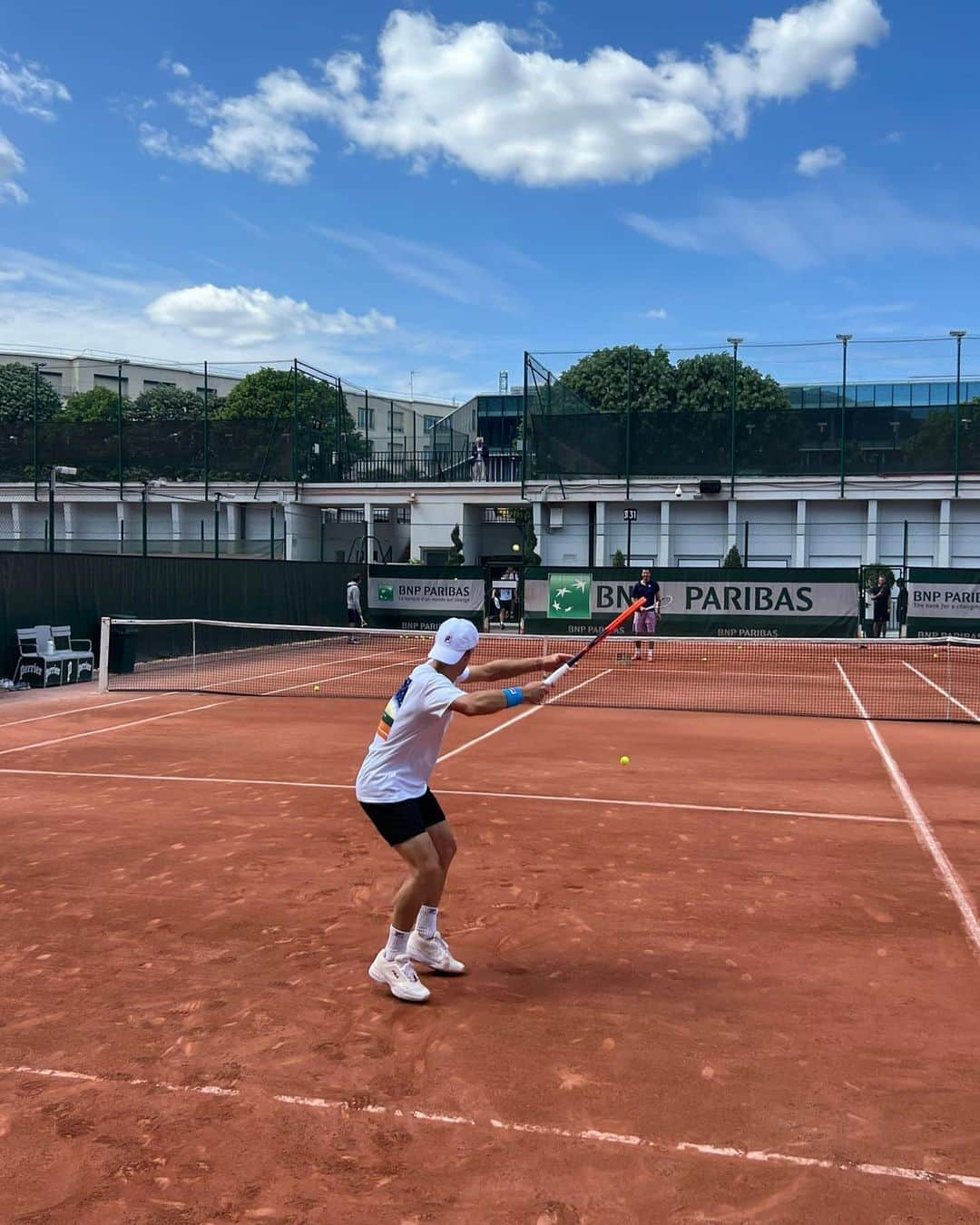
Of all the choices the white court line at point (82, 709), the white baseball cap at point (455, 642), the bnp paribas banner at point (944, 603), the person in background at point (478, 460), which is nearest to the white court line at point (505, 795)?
the white court line at point (82, 709)

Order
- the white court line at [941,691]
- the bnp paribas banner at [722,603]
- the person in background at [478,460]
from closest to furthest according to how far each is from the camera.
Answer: the white court line at [941,691], the bnp paribas banner at [722,603], the person in background at [478,460]

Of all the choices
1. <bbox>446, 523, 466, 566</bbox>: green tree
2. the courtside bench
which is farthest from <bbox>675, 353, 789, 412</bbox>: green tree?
the courtside bench

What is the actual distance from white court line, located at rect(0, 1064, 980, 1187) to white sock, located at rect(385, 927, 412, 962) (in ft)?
3.53

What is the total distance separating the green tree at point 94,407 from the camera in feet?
204

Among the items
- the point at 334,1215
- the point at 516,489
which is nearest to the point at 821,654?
the point at 516,489

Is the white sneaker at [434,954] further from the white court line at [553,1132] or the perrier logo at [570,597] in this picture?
the perrier logo at [570,597]

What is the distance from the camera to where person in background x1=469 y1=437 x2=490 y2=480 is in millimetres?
42500

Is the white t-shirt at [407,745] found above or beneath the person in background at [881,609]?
above

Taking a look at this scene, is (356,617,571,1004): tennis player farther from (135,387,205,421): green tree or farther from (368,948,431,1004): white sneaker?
(135,387,205,421): green tree

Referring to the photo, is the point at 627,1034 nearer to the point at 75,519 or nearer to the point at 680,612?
the point at 680,612

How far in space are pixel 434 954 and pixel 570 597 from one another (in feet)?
79.3

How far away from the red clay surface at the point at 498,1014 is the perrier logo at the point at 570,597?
63.5ft

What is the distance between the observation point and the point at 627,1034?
15.8 feet

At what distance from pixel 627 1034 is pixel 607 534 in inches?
1322
